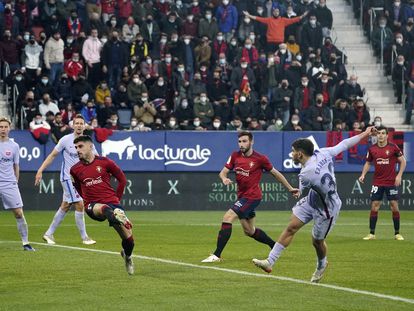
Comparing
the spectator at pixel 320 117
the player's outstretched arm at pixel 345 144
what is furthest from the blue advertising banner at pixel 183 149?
the player's outstretched arm at pixel 345 144

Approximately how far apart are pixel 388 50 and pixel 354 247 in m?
20.4

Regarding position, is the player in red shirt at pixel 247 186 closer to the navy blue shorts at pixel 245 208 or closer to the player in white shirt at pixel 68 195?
the navy blue shorts at pixel 245 208

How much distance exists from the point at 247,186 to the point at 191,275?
10.1 feet

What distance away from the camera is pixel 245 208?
17391 millimetres

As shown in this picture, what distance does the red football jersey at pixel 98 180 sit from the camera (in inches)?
587

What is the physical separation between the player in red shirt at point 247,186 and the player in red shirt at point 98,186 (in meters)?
2.70

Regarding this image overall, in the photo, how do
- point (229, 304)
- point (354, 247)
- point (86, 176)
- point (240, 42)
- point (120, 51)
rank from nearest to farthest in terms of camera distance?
point (229, 304) < point (86, 176) < point (354, 247) < point (120, 51) < point (240, 42)

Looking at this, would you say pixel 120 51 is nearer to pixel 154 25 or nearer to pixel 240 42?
pixel 154 25

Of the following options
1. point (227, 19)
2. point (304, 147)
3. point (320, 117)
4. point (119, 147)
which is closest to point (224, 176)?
point (304, 147)

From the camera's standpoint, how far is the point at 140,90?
33.7 m

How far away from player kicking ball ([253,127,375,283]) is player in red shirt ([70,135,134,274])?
6.08 ft

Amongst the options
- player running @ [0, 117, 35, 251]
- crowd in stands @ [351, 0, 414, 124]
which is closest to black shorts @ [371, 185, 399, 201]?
player running @ [0, 117, 35, 251]

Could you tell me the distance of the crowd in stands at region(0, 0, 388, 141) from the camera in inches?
1313

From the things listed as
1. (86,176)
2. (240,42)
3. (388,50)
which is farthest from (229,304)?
(388,50)
